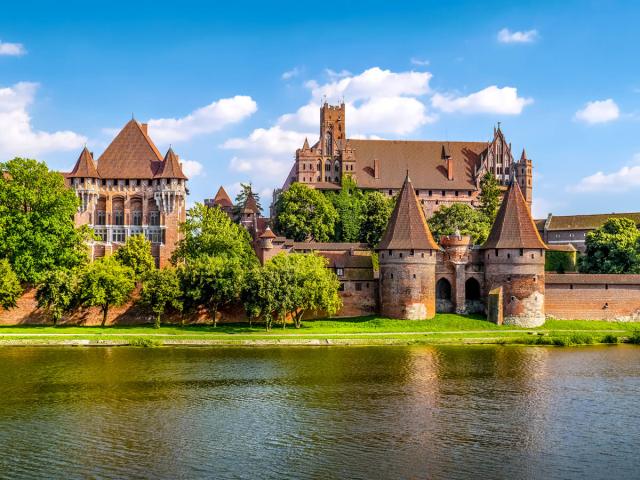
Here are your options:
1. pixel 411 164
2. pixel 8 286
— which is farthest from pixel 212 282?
pixel 411 164

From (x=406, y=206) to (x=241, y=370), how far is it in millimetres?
23582

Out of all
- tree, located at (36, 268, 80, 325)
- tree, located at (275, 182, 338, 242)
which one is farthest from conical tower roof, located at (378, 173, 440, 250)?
tree, located at (275, 182, 338, 242)

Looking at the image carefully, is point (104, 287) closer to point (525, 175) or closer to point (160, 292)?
point (160, 292)

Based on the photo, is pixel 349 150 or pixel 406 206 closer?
pixel 406 206

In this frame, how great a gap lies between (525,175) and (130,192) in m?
50.8

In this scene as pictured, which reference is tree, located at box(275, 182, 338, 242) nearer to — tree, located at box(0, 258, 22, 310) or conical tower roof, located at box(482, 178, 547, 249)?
conical tower roof, located at box(482, 178, 547, 249)

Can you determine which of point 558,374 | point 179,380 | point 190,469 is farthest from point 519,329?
point 190,469

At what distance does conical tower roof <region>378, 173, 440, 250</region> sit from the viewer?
56.6 metres

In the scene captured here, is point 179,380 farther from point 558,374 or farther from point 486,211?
point 486,211

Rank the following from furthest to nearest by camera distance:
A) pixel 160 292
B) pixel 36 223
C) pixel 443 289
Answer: pixel 443 289 < pixel 36 223 < pixel 160 292

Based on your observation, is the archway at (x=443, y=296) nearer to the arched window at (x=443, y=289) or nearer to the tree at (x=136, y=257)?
the arched window at (x=443, y=289)

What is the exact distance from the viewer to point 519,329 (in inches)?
2127

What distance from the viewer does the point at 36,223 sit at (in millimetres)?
58188

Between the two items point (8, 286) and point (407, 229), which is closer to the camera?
point (8, 286)
